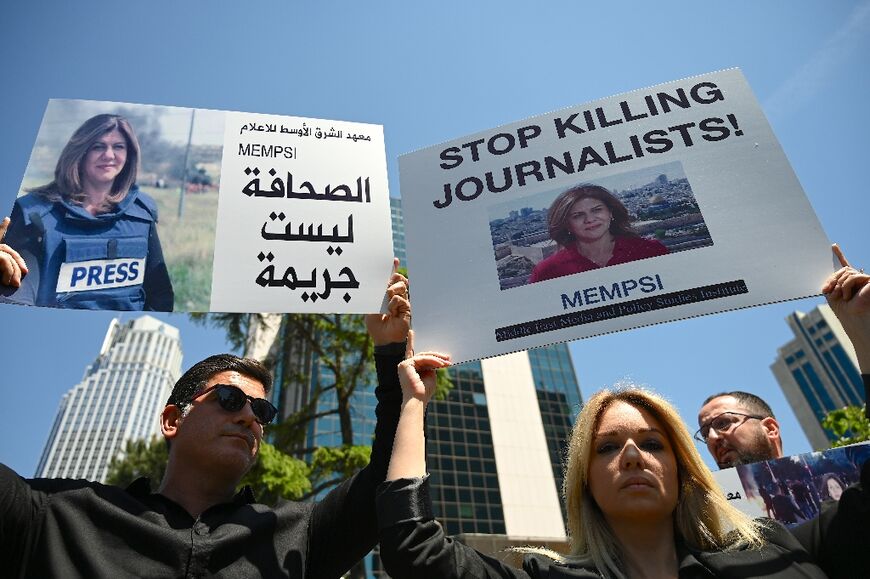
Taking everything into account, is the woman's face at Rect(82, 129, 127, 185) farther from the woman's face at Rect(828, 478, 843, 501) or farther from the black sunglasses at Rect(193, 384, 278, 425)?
the woman's face at Rect(828, 478, 843, 501)

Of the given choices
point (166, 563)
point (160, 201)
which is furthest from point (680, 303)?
point (160, 201)

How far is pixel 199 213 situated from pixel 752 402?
372 cm

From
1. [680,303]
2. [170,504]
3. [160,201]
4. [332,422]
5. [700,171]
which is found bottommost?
[170,504]

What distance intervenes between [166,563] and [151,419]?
587ft

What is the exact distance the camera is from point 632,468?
2.22 m

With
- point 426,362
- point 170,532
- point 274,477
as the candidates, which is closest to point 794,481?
point 426,362

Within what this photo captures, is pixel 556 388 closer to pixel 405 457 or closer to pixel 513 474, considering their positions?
pixel 513 474

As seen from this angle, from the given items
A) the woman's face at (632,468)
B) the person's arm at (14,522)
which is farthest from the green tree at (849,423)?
the person's arm at (14,522)

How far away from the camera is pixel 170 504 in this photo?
2391 mm

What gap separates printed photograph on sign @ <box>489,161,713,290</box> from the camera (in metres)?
2.91

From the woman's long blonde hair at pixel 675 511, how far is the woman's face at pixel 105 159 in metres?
2.93

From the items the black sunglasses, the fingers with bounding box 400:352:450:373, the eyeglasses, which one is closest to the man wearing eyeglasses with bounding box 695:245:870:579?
the eyeglasses

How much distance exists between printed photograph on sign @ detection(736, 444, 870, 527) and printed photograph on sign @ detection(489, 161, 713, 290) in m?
1.27

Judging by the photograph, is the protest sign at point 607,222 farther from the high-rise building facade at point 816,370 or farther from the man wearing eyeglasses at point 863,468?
the high-rise building facade at point 816,370
